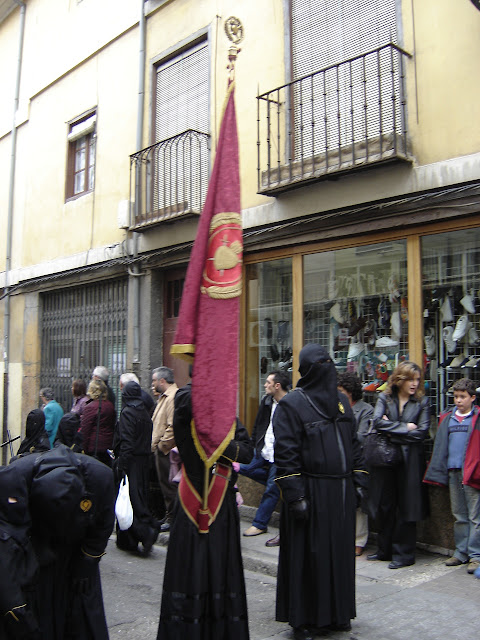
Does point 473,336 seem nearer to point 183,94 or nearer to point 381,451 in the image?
point 381,451

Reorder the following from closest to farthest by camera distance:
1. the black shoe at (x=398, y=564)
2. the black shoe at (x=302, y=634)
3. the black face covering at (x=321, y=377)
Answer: the black shoe at (x=302, y=634) < the black face covering at (x=321, y=377) < the black shoe at (x=398, y=564)

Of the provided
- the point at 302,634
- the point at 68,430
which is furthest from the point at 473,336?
the point at 68,430

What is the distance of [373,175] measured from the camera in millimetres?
7203

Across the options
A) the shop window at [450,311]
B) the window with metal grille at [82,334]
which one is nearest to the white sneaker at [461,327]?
the shop window at [450,311]

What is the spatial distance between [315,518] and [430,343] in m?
2.99

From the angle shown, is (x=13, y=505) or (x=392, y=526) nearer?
(x=13, y=505)

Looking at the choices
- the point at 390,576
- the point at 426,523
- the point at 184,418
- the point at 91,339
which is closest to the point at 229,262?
the point at 184,418

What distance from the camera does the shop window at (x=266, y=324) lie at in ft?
27.7

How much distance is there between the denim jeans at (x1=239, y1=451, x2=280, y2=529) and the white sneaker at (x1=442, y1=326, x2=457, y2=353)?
2.21m

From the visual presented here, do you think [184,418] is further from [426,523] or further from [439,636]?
[426,523]

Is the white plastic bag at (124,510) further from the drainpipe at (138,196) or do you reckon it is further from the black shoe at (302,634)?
the drainpipe at (138,196)

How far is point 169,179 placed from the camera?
9.93 m

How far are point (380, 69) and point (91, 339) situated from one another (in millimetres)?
6816

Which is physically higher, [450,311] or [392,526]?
[450,311]
